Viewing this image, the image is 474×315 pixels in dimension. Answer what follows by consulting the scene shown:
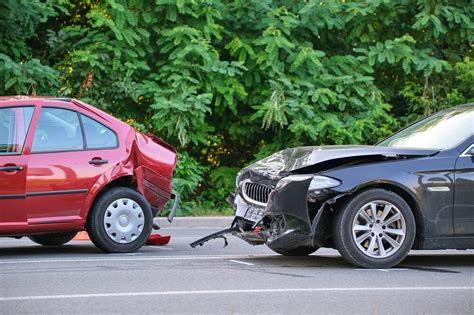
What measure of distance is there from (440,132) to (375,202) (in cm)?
117

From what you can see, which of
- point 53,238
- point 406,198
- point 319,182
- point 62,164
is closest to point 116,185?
point 62,164

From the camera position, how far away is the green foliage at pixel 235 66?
63.1 ft

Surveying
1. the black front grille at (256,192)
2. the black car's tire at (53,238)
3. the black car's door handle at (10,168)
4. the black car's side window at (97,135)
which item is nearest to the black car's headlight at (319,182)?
the black front grille at (256,192)

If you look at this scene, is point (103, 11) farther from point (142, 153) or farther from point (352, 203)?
point (352, 203)

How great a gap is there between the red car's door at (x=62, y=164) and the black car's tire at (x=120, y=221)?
0.21 meters

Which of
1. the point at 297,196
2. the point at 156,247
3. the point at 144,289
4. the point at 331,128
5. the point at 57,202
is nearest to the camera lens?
the point at 144,289

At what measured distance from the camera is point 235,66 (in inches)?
769

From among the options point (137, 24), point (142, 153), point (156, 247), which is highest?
point (137, 24)

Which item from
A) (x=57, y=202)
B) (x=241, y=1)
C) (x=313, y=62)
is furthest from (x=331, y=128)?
(x=57, y=202)

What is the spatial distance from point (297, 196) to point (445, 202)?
1.33 meters

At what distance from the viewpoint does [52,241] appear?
1330 cm

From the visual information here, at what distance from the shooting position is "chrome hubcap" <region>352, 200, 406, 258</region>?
408 inches

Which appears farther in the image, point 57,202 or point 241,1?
point 241,1

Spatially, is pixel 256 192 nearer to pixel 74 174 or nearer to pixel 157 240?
pixel 74 174
